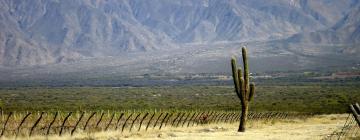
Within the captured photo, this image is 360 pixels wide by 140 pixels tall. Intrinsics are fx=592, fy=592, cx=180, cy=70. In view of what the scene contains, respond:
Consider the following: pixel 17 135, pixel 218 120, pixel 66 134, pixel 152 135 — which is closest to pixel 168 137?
pixel 152 135

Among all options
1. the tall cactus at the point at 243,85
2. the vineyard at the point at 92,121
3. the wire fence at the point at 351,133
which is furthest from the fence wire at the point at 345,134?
the vineyard at the point at 92,121

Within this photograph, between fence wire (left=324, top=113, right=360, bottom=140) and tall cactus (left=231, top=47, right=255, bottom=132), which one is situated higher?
tall cactus (left=231, top=47, right=255, bottom=132)

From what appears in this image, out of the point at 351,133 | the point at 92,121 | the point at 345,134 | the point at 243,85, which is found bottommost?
the point at 345,134

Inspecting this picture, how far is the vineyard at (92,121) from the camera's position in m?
31.5

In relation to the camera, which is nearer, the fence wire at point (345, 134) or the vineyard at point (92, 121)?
the fence wire at point (345, 134)

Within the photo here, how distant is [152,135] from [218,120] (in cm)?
1921

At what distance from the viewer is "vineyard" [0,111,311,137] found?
1242 inches

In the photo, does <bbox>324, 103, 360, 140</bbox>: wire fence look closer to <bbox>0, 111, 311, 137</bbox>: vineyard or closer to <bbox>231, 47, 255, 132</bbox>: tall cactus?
<bbox>231, 47, 255, 132</bbox>: tall cactus

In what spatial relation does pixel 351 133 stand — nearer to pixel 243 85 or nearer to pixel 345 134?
pixel 345 134

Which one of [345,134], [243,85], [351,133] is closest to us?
[345,134]

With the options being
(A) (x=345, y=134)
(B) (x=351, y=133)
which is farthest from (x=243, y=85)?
(A) (x=345, y=134)

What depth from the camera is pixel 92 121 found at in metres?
44.3

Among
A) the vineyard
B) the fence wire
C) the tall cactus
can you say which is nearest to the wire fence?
the fence wire

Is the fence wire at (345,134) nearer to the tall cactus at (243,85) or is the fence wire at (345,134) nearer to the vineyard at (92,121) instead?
the tall cactus at (243,85)
